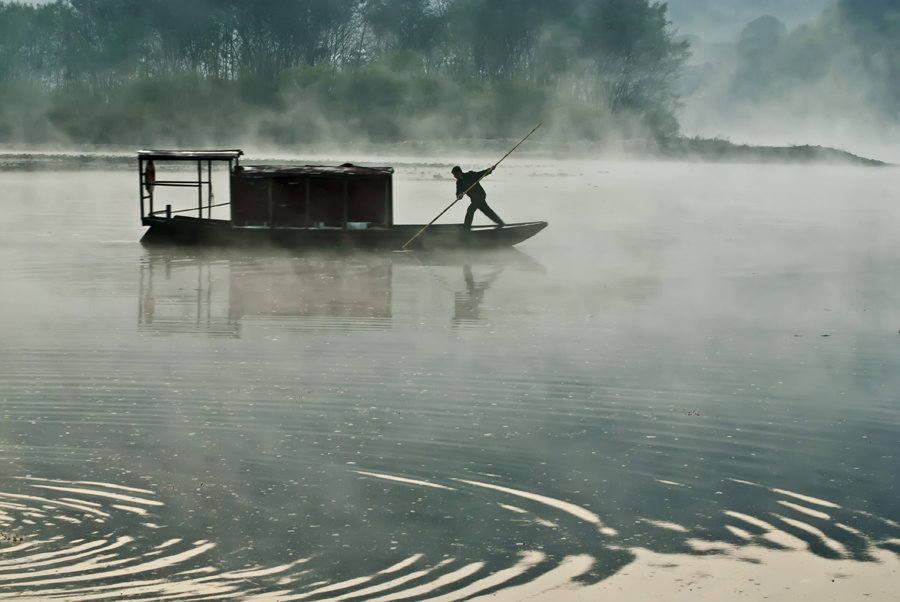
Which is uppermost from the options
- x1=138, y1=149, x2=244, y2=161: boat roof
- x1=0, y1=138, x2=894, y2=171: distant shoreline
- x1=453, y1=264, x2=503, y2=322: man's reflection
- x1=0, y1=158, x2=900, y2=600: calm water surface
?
x1=0, y1=138, x2=894, y2=171: distant shoreline

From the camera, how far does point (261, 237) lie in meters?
26.3

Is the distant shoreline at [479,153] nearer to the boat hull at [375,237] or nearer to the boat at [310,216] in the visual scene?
the boat at [310,216]

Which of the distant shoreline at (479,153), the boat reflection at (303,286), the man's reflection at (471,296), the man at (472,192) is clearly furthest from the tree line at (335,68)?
the man's reflection at (471,296)

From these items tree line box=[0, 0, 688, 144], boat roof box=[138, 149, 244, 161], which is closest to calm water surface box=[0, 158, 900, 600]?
boat roof box=[138, 149, 244, 161]

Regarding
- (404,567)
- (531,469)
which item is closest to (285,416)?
(531,469)

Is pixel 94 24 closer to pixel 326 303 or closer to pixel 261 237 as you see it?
pixel 261 237

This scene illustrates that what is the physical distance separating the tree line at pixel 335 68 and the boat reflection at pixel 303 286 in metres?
61.7

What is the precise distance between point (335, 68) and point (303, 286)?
80.1 meters

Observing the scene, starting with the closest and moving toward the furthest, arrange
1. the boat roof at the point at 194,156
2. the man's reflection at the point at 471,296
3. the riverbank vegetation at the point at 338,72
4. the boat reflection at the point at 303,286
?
the boat reflection at the point at 303,286
the man's reflection at the point at 471,296
the boat roof at the point at 194,156
the riverbank vegetation at the point at 338,72

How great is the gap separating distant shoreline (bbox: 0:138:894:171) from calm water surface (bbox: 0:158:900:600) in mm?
46988

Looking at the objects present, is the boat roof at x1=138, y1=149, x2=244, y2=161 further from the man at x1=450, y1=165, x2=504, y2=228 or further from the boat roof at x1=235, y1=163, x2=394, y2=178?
the man at x1=450, y1=165, x2=504, y2=228

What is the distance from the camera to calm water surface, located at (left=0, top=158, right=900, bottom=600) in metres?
7.46

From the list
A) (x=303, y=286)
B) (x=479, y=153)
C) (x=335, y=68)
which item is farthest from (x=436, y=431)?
(x=335, y=68)

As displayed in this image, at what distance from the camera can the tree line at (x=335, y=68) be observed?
87.5 meters
